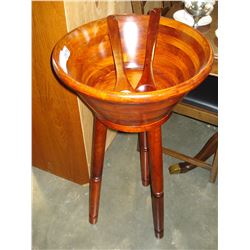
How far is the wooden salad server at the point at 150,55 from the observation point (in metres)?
0.99

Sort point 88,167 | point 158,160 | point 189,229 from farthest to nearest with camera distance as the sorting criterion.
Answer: point 88,167
point 189,229
point 158,160

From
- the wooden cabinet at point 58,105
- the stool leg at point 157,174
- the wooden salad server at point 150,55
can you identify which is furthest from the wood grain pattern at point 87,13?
the stool leg at point 157,174

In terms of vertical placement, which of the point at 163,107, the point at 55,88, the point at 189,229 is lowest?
the point at 189,229

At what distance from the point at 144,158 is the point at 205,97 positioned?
38cm

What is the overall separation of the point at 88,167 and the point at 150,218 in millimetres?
349

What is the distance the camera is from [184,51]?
38.3 inches

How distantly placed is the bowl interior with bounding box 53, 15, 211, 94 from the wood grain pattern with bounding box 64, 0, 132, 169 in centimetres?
12

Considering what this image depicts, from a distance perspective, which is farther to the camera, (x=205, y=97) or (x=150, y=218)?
(x=150, y=218)

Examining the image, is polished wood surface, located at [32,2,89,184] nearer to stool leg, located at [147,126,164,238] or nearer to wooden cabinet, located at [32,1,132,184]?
wooden cabinet, located at [32,1,132,184]

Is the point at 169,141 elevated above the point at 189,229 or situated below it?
above

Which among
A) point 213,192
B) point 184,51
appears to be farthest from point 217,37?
point 213,192

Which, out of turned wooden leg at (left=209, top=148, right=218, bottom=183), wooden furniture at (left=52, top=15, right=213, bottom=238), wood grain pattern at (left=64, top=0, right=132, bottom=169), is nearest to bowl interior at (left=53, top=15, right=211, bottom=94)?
wooden furniture at (left=52, top=15, right=213, bottom=238)

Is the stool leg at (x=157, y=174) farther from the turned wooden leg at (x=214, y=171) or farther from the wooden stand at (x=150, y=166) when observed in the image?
the turned wooden leg at (x=214, y=171)
